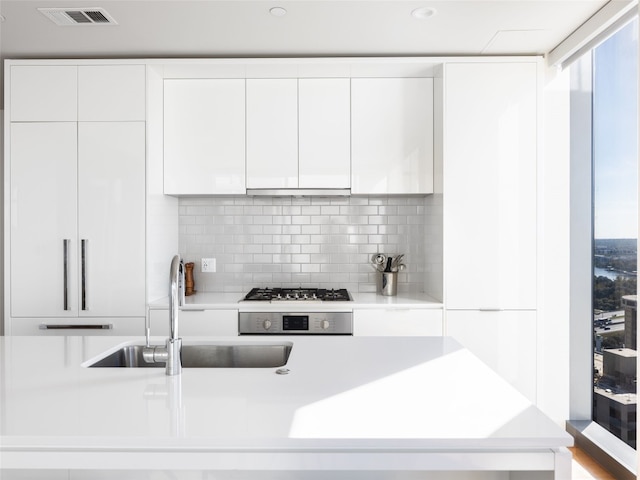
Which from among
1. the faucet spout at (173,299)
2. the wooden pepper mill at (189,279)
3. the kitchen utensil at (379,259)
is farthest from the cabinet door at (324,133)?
the faucet spout at (173,299)

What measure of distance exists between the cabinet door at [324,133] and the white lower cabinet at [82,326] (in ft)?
4.82

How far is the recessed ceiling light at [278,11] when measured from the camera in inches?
99.3

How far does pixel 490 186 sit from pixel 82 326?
2.83m

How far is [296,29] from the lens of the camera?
9.12 feet

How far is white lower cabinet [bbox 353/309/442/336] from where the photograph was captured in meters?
3.06

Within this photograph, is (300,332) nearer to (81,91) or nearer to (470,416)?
(470,416)

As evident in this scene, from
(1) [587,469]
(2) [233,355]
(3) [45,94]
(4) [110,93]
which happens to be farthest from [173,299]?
(1) [587,469]

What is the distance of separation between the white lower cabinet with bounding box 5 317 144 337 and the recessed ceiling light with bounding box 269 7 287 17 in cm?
204

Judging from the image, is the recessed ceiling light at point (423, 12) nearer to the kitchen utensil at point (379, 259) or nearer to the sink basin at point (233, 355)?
the kitchen utensil at point (379, 259)

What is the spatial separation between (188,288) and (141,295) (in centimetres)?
53

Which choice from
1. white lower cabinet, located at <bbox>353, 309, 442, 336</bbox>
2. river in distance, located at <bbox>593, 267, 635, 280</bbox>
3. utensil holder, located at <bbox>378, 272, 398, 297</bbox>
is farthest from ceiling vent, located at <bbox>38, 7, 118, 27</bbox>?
river in distance, located at <bbox>593, 267, 635, 280</bbox>

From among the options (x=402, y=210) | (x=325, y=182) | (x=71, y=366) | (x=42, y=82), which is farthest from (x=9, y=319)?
(x=402, y=210)

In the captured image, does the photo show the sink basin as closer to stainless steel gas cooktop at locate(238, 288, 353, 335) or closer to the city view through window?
stainless steel gas cooktop at locate(238, 288, 353, 335)

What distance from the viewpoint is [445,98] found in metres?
3.09
